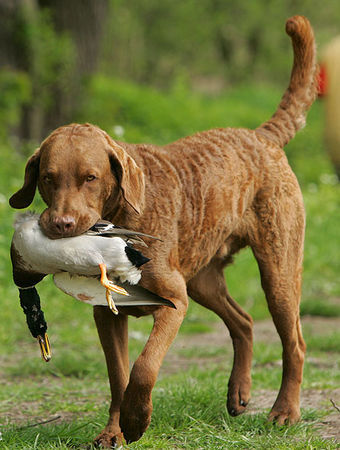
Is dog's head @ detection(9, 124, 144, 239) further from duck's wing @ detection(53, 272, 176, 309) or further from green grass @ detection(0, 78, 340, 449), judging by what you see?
green grass @ detection(0, 78, 340, 449)

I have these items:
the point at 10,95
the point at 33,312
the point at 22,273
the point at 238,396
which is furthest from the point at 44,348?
the point at 10,95

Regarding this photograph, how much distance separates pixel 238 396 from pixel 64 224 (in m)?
1.71

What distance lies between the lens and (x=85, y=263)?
3408 millimetres

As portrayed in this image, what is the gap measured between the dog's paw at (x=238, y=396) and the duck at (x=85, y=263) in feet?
3.37

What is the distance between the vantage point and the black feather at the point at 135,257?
11.4 feet

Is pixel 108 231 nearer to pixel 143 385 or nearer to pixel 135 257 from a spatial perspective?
pixel 135 257

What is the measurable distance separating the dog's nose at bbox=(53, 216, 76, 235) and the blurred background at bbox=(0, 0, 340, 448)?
7.63 feet

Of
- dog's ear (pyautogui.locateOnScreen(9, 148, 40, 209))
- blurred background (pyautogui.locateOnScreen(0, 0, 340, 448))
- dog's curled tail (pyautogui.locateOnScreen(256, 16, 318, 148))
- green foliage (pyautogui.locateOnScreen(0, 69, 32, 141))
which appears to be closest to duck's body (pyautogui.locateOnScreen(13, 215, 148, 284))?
dog's ear (pyautogui.locateOnScreen(9, 148, 40, 209))

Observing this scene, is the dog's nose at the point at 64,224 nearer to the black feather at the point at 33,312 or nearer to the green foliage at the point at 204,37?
the black feather at the point at 33,312

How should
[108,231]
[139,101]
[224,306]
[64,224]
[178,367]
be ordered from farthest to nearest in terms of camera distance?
[139,101] → [178,367] → [224,306] → [108,231] → [64,224]

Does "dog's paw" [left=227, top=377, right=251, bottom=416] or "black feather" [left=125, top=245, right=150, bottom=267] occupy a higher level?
"black feather" [left=125, top=245, right=150, bottom=267]

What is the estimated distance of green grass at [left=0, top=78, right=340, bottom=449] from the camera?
396cm

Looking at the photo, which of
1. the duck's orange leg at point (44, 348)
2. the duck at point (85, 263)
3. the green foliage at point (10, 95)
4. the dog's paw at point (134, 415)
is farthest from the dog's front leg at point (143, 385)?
the green foliage at point (10, 95)

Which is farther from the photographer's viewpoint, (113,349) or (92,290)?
(113,349)
